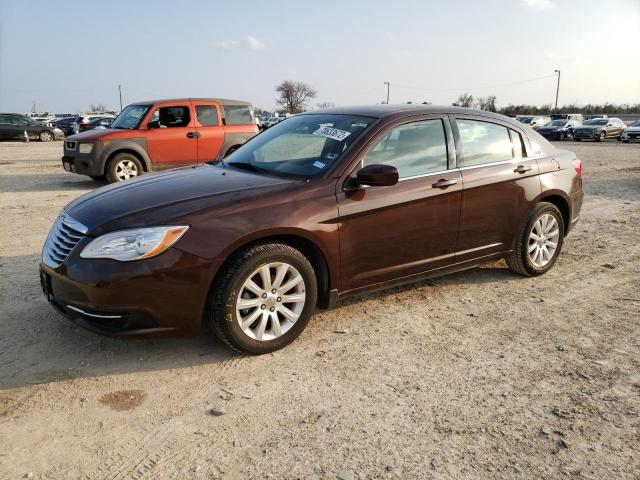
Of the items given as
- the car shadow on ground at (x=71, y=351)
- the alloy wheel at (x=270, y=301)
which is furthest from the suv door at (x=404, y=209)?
the car shadow on ground at (x=71, y=351)

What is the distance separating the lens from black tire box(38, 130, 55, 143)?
2803 cm

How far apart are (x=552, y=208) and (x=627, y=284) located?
97 centimetres

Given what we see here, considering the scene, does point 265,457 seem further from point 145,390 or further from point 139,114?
point 139,114

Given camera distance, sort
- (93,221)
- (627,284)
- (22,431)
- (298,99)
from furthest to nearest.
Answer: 1. (298,99)
2. (627,284)
3. (93,221)
4. (22,431)

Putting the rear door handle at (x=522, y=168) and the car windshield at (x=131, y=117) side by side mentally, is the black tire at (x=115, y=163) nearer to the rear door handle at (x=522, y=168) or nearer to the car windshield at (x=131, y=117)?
the car windshield at (x=131, y=117)

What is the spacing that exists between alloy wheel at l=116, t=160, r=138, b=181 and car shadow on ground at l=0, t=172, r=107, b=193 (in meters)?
0.74

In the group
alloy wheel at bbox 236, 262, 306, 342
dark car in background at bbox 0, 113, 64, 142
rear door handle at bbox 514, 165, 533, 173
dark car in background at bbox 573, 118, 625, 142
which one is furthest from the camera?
dark car in background at bbox 573, 118, 625, 142

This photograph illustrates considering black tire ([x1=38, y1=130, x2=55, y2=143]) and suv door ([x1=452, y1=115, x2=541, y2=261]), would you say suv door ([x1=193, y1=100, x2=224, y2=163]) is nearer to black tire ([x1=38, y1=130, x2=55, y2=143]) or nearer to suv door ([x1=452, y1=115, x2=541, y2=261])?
suv door ([x1=452, y1=115, x2=541, y2=261])

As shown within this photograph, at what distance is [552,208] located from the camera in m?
4.93

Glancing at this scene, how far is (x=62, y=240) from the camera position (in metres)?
3.34

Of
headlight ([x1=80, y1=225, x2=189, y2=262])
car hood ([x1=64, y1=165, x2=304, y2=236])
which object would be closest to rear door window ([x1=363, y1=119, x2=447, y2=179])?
car hood ([x1=64, y1=165, x2=304, y2=236])

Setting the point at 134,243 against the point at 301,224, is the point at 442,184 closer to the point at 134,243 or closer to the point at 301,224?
the point at 301,224

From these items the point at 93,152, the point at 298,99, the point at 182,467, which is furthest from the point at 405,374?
the point at 298,99

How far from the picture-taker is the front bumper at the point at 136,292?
297 centimetres
